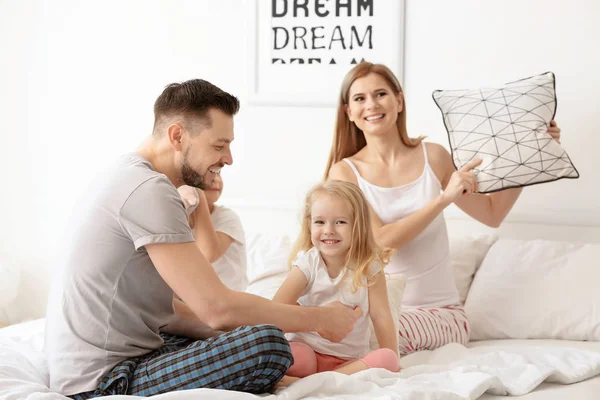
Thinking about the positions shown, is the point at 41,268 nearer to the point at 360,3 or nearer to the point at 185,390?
the point at 360,3

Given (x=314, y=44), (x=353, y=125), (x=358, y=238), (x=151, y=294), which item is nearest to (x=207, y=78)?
(x=314, y=44)

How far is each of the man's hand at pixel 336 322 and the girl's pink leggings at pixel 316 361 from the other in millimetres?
68

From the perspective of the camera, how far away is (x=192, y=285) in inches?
68.6

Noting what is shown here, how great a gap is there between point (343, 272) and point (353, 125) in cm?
75

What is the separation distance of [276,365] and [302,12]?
184 centimetres

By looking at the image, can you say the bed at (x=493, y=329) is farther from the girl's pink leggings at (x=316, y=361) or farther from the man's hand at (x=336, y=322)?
the man's hand at (x=336, y=322)

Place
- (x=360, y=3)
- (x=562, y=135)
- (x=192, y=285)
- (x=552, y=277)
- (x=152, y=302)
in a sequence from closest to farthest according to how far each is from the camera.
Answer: (x=192, y=285), (x=152, y=302), (x=552, y=277), (x=562, y=135), (x=360, y=3)

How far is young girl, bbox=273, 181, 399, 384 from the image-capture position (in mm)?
2150

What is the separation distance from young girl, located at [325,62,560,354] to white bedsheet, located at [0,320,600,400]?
257 millimetres

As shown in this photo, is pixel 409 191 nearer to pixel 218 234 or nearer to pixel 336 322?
pixel 218 234

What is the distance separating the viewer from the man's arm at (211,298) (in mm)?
1730

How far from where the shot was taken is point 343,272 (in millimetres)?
2189

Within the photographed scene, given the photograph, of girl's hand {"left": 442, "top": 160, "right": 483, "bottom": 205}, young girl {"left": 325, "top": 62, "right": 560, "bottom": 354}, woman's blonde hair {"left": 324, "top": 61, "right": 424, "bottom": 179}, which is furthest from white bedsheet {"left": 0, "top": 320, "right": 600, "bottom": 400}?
woman's blonde hair {"left": 324, "top": 61, "right": 424, "bottom": 179}

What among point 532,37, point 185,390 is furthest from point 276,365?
point 532,37
